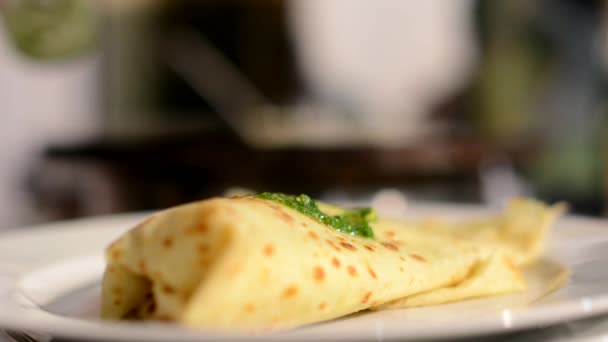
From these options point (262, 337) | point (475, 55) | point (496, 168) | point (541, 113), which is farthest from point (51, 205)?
point (541, 113)

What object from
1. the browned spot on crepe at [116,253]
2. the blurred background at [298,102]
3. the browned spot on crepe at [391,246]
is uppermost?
the blurred background at [298,102]

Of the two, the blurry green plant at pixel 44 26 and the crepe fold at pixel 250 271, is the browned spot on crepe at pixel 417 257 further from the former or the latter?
the blurry green plant at pixel 44 26

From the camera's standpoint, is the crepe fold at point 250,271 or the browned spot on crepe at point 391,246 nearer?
the crepe fold at point 250,271

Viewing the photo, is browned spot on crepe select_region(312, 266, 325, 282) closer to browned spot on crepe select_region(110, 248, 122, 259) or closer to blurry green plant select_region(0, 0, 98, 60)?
browned spot on crepe select_region(110, 248, 122, 259)

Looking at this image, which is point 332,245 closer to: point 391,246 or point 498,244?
point 391,246

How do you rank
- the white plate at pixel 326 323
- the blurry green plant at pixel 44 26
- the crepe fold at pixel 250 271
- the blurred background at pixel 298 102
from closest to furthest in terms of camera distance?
the white plate at pixel 326 323 → the crepe fold at pixel 250 271 → the blurry green plant at pixel 44 26 → the blurred background at pixel 298 102

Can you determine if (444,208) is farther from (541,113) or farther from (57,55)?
(541,113)

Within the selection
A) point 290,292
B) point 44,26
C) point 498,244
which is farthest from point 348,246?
point 44,26

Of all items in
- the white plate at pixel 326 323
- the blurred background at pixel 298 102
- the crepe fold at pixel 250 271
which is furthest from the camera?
the blurred background at pixel 298 102

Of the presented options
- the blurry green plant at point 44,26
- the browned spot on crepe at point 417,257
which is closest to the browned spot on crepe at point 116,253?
the browned spot on crepe at point 417,257
